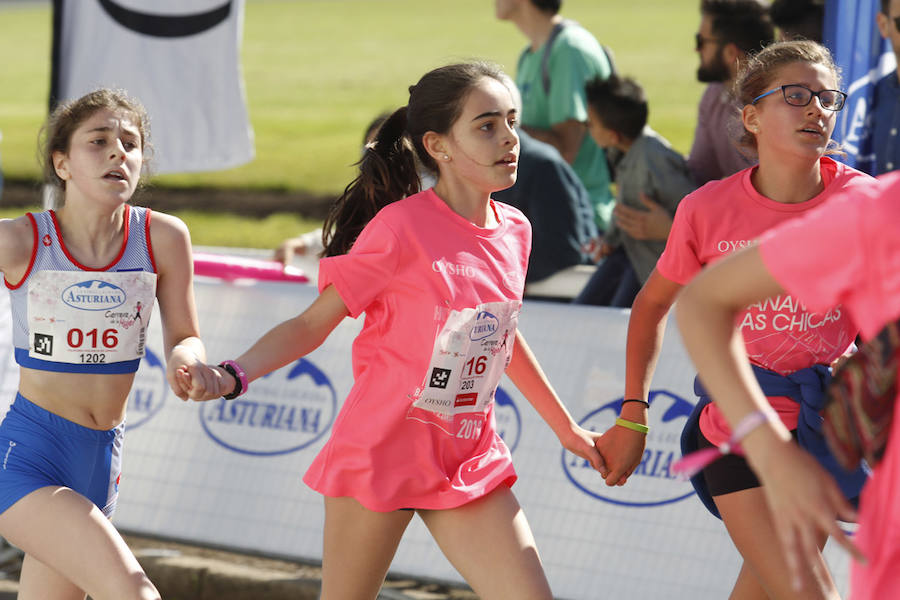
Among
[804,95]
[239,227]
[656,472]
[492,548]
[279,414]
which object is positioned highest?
[804,95]

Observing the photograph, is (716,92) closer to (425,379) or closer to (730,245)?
(730,245)

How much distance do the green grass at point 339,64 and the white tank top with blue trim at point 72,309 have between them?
1472 centimetres

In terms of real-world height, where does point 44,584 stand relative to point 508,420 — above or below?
above

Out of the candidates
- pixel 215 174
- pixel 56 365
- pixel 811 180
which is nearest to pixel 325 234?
pixel 56 365

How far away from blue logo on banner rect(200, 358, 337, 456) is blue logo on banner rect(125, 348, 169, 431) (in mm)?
270

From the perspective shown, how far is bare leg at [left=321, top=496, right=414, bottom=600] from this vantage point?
10.5 feet

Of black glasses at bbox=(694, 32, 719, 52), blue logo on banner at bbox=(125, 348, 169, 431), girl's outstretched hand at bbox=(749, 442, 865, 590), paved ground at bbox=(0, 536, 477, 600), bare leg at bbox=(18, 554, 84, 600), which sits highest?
girl's outstretched hand at bbox=(749, 442, 865, 590)

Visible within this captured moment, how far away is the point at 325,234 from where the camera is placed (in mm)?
3701

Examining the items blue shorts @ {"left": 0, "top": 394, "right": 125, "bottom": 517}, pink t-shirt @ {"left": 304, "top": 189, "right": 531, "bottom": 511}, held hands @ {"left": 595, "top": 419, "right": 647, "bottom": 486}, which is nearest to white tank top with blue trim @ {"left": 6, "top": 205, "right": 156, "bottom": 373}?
blue shorts @ {"left": 0, "top": 394, "right": 125, "bottom": 517}

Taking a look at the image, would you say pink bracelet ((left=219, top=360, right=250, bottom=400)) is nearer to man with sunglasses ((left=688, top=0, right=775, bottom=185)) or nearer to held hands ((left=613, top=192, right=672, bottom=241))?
held hands ((left=613, top=192, right=672, bottom=241))

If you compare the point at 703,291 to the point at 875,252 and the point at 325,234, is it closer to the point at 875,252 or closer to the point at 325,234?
the point at 875,252

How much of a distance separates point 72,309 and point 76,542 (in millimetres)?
674

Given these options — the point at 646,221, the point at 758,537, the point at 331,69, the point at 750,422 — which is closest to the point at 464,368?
the point at 758,537

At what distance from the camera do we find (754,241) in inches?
126
